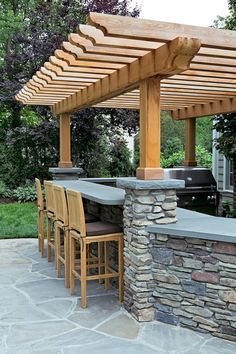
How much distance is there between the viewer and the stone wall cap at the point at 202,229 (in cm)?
352

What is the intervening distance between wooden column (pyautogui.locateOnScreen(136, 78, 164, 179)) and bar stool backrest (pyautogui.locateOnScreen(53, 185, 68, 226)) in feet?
4.33

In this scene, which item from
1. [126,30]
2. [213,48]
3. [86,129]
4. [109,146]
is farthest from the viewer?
[109,146]

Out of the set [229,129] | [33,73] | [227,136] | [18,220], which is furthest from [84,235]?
[33,73]

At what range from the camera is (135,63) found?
412 cm

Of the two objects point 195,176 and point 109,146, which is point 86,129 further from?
point 195,176

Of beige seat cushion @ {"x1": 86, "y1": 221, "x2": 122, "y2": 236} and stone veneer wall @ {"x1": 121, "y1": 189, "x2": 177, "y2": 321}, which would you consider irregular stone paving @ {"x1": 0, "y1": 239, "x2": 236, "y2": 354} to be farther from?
beige seat cushion @ {"x1": 86, "y1": 221, "x2": 122, "y2": 236}

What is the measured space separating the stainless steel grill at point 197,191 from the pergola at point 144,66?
1.94 m

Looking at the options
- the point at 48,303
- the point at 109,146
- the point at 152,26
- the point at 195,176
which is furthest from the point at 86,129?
the point at 152,26

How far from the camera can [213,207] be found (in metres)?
7.88

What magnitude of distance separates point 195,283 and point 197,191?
4.13 m

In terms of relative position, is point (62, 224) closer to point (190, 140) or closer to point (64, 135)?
point (64, 135)

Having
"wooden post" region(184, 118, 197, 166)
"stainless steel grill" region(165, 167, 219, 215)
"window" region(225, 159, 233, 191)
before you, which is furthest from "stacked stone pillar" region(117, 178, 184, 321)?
"window" region(225, 159, 233, 191)

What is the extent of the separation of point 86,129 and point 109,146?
3.55ft

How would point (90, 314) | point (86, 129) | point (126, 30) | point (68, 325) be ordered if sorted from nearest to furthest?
1. point (126, 30)
2. point (68, 325)
3. point (90, 314)
4. point (86, 129)
